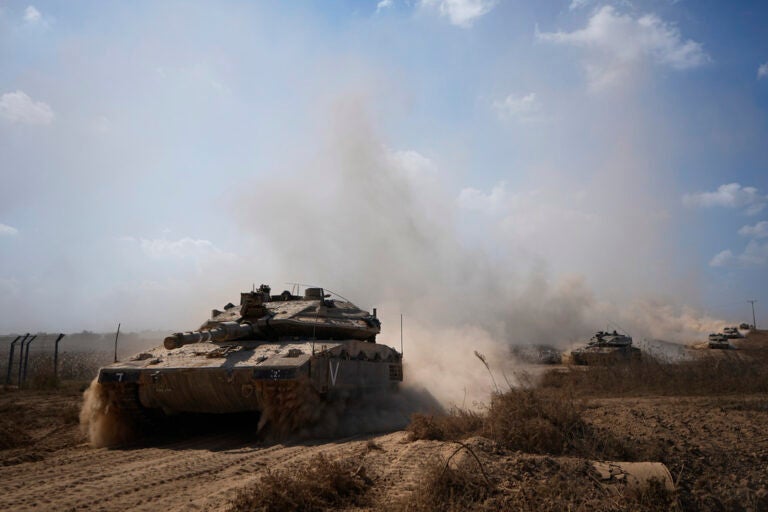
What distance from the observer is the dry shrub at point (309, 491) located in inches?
207

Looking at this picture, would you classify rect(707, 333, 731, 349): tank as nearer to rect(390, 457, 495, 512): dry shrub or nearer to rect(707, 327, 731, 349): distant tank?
rect(707, 327, 731, 349): distant tank

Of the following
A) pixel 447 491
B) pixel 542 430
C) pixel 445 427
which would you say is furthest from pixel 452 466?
pixel 445 427

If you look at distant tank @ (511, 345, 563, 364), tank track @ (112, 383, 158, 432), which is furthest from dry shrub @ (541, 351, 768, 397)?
distant tank @ (511, 345, 563, 364)

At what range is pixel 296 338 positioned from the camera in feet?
41.6

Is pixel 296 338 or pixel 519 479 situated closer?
pixel 519 479

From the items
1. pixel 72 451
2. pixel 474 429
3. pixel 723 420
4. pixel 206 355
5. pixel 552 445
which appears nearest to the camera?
pixel 552 445

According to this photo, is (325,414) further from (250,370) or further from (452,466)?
(452,466)

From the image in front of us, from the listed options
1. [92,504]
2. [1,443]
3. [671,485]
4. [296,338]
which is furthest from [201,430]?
[671,485]

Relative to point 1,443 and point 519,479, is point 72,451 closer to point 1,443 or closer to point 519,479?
point 1,443

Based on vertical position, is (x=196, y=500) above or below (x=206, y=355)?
below

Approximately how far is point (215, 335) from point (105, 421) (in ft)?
8.01

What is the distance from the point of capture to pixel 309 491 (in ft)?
18.1

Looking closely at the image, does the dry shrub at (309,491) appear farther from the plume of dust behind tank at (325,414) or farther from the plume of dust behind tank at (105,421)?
the plume of dust behind tank at (105,421)

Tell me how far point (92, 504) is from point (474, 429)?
4.38 metres
